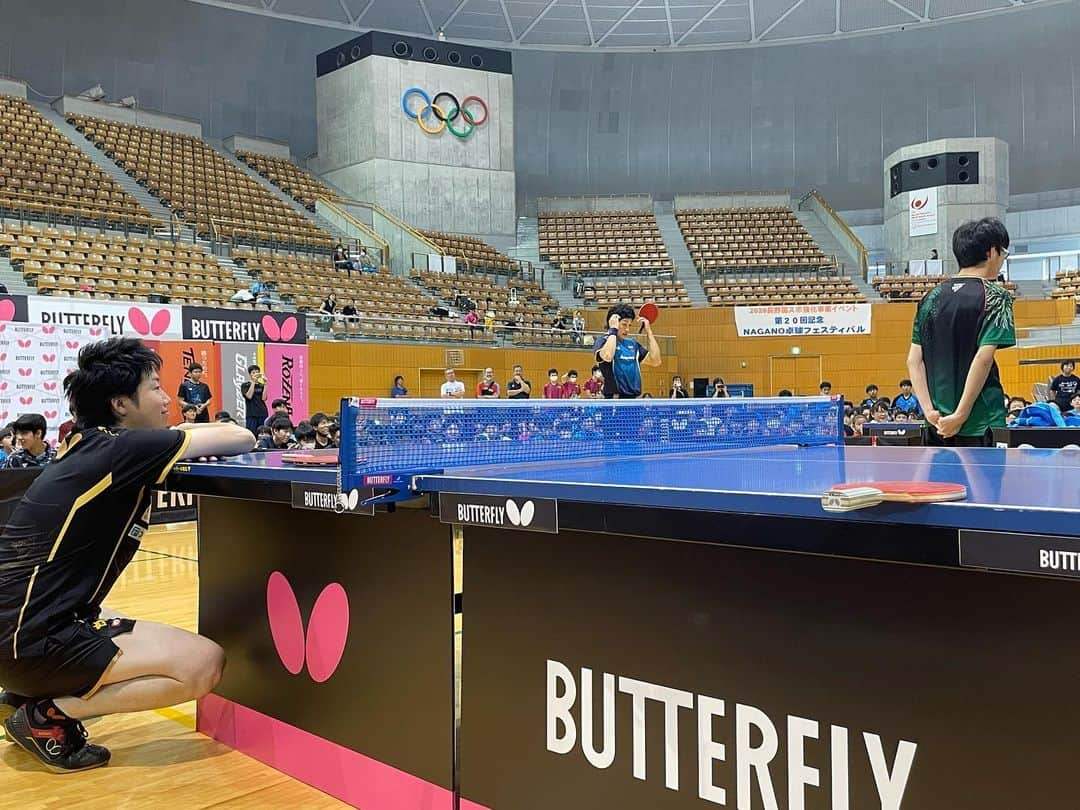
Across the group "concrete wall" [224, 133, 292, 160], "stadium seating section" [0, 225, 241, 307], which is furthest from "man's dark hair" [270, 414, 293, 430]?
"concrete wall" [224, 133, 292, 160]

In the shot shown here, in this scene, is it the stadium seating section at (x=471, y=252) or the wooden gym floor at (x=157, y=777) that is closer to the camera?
the wooden gym floor at (x=157, y=777)

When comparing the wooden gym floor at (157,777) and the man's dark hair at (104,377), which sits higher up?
the man's dark hair at (104,377)

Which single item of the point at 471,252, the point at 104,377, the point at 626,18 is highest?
the point at 626,18

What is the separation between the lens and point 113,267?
623 inches

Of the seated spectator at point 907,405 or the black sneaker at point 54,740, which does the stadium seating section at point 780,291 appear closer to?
the seated spectator at point 907,405

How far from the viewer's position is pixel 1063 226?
26.1 metres

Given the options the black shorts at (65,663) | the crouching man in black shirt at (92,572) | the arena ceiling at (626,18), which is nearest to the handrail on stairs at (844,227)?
the arena ceiling at (626,18)

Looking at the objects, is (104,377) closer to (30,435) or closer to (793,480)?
(793,480)

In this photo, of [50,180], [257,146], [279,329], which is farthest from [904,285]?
[50,180]

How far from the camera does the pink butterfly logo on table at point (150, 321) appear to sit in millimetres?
12133

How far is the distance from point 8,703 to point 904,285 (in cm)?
2353

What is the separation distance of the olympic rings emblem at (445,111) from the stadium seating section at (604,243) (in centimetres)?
371

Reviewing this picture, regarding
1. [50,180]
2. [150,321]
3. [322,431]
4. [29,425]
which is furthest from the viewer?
[50,180]

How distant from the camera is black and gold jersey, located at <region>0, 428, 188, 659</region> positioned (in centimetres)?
295
